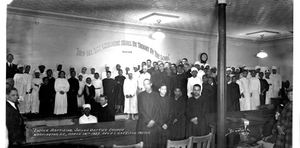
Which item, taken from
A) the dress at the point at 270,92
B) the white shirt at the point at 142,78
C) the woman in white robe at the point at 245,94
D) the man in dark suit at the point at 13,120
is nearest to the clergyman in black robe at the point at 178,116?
the white shirt at the point at 142,78

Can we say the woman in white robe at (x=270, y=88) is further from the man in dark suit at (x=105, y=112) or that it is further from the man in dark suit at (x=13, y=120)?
the man in dark suit at (x=13, y=120)

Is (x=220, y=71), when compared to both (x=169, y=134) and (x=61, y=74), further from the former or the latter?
(x=61, y=74)

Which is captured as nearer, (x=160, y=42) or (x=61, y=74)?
(x=61, y=74)

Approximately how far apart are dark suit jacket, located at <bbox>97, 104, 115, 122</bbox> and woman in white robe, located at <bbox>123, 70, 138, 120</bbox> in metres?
0.12

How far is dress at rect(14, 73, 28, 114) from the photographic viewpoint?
60.6 inches

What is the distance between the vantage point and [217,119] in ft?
7.41

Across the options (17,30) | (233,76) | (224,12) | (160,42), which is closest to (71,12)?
(17,30)

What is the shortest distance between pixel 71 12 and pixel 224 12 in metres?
1.35

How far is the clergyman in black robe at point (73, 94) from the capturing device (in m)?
1.83

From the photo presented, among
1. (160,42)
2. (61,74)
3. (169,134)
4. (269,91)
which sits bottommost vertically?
(169,134)

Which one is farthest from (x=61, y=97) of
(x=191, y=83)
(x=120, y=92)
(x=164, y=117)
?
(x=191, y=83)

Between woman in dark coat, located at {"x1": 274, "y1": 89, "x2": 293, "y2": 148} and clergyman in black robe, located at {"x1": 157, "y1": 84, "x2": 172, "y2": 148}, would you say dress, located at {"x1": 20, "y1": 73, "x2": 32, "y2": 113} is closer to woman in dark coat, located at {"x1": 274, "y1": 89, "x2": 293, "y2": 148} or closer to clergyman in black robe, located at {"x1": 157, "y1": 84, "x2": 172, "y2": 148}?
clergyman in black robe, located at {"x1": 157, "y1": 84, "x2": 172, "y2": 148}

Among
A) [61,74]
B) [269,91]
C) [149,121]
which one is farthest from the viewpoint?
[269,91]

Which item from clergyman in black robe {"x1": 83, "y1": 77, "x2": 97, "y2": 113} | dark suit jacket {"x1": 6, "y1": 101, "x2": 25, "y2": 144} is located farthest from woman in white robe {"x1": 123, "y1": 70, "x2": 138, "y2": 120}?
dark suit jacket {"x1": 6, "y1": 101, "x2": 25, "y2": 144}
